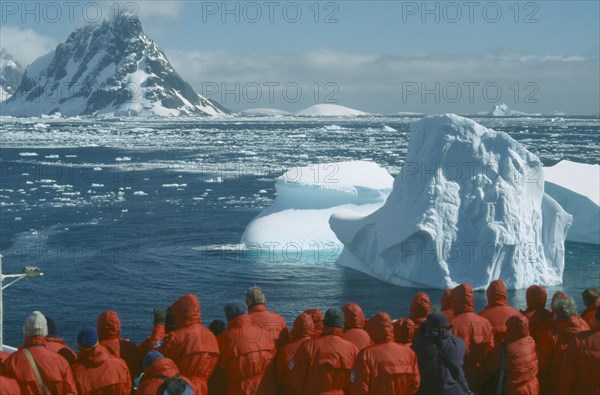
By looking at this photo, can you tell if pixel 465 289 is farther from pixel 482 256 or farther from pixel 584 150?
pixel 584 150

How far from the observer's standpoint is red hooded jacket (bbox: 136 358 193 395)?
4.55m

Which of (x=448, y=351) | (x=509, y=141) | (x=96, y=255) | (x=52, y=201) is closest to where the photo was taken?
(x=448, y=351)

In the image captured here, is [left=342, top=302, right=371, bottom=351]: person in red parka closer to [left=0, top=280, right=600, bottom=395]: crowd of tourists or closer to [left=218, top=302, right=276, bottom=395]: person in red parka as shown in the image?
[left=0, top=280, right=600, bottom=395]: crowd of tourists

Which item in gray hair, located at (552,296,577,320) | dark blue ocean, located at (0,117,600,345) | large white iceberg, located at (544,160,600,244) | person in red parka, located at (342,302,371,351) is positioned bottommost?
dark blue ocean, located at (0,117,600,345)

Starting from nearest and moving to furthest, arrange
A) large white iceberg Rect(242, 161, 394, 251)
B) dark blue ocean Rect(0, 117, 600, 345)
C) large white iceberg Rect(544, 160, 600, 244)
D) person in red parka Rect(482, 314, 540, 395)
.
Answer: person in red parka Rect(482, 314, 540, 395) < dark blue ocean Rect(0, 117, 600, 345) < large white iceberg Rect(242, 161, 394, 251) < large white iceberg Rect(544, 160, 600, 244)

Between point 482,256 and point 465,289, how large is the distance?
37.0ft

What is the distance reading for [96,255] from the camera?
20.5 metres

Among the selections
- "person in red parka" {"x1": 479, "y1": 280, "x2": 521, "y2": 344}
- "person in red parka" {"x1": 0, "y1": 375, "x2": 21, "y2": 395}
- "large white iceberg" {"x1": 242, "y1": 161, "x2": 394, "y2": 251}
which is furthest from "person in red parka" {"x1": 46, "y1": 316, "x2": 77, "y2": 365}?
"large white iceberg" {"x1": 242, "y1": 161, "x2": 394, "y2": 251}

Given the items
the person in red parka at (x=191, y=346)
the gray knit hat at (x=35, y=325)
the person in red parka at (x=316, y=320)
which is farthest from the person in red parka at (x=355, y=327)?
the gray knit hat at (x=35, y=325)

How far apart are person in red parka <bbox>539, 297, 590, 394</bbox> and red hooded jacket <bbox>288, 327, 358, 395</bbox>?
58.2 inches

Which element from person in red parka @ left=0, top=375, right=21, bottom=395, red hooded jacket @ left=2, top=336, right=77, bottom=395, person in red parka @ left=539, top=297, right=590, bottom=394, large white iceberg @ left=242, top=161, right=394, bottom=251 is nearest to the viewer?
person in red parka @ left=0, top=375, right=21, bottom=395

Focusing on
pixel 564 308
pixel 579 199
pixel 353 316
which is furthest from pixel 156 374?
pixel 579 199

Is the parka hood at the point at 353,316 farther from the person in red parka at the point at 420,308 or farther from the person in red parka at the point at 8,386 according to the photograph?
the person in red parka at the point at 8,386

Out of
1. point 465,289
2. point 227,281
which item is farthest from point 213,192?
point 465,289
